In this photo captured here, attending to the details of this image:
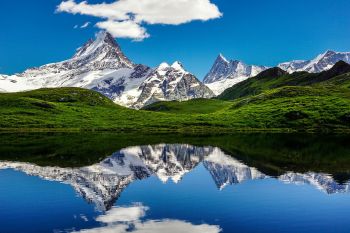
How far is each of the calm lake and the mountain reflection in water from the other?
4.7 inches

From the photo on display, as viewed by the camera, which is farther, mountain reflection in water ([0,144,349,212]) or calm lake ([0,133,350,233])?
mountain reflection in water ([0,144,349,212])

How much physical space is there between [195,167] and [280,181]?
61.2ft

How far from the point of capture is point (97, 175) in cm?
6594

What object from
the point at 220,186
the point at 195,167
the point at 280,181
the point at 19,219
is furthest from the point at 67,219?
the point at 195,167

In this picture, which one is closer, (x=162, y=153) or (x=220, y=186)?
(x=220, y=186)

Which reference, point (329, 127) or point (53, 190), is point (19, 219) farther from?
point (329, 127)

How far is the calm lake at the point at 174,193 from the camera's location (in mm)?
39469

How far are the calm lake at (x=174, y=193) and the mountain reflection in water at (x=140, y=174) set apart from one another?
0.39 ft

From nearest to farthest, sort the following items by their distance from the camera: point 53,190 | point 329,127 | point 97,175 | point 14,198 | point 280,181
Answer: point 14,198 < point 53,190 < point 280,181 < point 97,175 < point 329,127

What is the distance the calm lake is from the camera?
1554 inches

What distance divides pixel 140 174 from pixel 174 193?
52.6 ft

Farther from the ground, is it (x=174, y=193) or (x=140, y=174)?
(x=140, y=174)

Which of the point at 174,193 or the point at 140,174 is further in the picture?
the point at 140,174

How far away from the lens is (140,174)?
2712 inches
